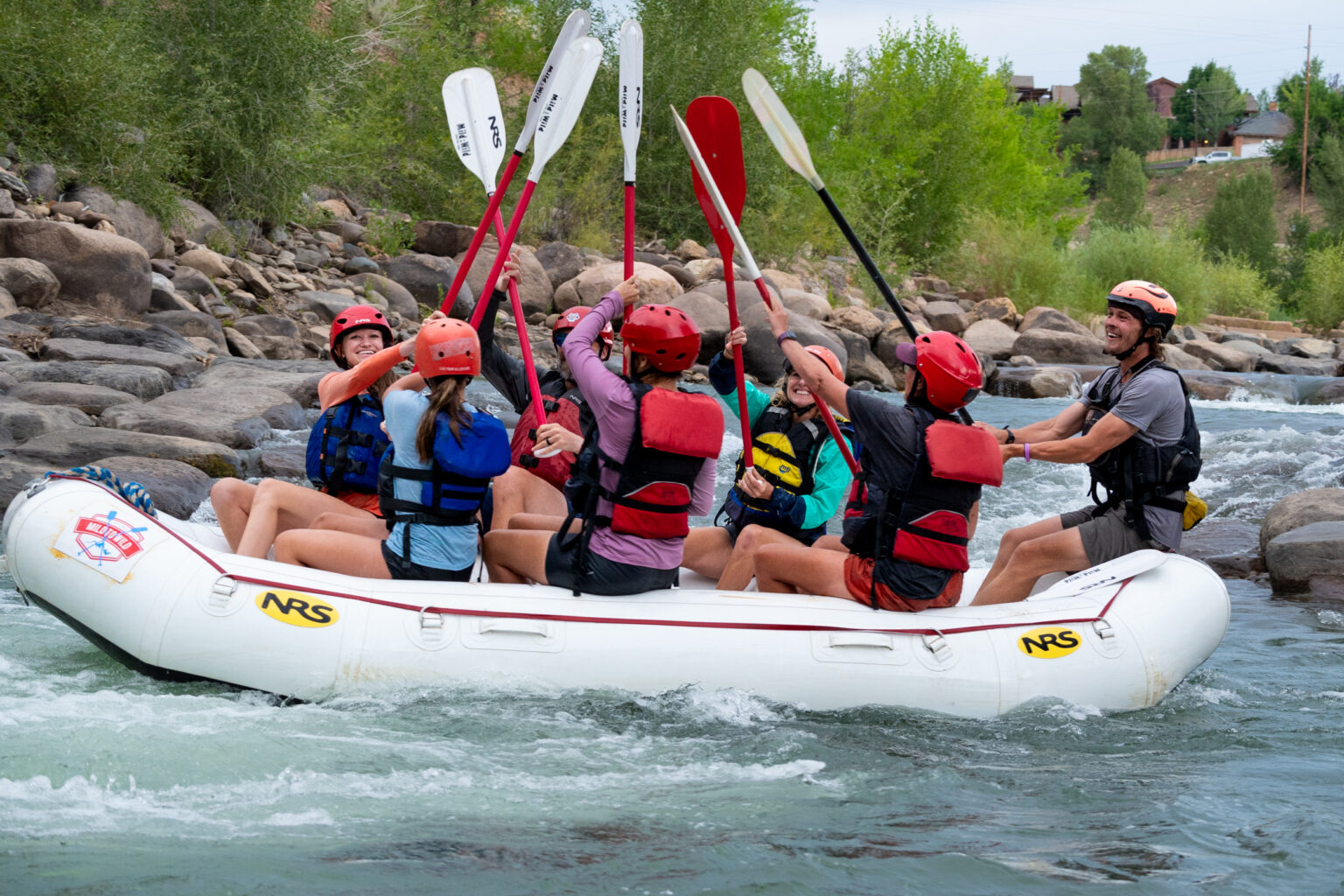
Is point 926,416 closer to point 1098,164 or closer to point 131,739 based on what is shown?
point 131,739

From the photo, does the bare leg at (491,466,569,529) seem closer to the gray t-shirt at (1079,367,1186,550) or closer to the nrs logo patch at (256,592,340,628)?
the nrs logo patch at (256,592,340,628)

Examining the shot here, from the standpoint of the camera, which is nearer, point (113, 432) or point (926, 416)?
point (926, 416)

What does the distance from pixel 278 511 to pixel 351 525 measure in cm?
27

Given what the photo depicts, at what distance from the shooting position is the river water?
2.71m

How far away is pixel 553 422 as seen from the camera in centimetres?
453

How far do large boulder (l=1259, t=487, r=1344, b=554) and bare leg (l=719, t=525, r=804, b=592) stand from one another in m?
3.85

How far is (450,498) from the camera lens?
3.70m

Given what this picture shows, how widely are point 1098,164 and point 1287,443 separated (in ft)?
183

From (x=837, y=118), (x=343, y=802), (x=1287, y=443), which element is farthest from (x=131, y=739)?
(x=837, y=118)

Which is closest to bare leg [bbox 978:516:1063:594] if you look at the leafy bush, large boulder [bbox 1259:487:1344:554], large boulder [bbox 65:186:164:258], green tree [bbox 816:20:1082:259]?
large boulder [bbox 1259:487:1344:554]

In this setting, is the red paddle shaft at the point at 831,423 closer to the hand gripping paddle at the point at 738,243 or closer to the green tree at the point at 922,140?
the hand gripping paddle at the point at 738,243

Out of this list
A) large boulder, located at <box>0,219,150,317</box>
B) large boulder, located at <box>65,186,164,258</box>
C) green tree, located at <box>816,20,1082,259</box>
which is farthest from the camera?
green tree, located at <box>816,20,1082,259</box>

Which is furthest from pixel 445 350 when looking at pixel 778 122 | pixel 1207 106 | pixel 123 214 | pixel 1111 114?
pixel 1207 106

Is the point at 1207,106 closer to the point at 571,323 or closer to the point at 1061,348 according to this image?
the point at 1061,348
